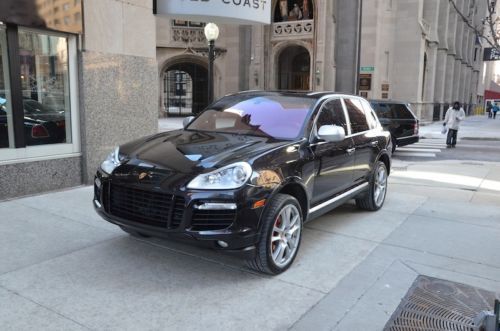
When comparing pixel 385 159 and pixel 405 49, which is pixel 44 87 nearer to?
pixel 385 159

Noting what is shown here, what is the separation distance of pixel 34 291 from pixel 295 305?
2168mm

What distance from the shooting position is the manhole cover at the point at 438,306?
3.58 meters

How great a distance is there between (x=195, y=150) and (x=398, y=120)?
1160cm

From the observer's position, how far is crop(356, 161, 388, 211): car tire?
6.65 meters

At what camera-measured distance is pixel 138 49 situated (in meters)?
8.51

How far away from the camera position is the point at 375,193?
678cm

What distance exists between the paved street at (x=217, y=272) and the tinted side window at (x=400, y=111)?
8277 mm

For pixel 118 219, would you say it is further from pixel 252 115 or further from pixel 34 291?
pixel 252 115

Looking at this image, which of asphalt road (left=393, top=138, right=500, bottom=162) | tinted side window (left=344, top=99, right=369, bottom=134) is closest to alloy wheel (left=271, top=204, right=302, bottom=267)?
tinted side window (left=344, top=99, right=369, bottom=134)

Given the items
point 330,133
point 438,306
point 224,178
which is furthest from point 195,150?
point 438,306

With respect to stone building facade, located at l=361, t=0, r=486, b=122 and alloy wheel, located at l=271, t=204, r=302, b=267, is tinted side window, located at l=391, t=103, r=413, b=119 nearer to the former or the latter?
alloy wheel, located at l=271, t=204, r=302, b=267

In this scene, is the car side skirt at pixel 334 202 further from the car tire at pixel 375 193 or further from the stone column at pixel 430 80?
the stone column at pixel 430 80

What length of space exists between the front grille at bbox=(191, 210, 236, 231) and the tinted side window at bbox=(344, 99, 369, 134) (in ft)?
9.11

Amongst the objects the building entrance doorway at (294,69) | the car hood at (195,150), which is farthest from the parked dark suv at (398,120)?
the building entrance doorway at (294,69)
